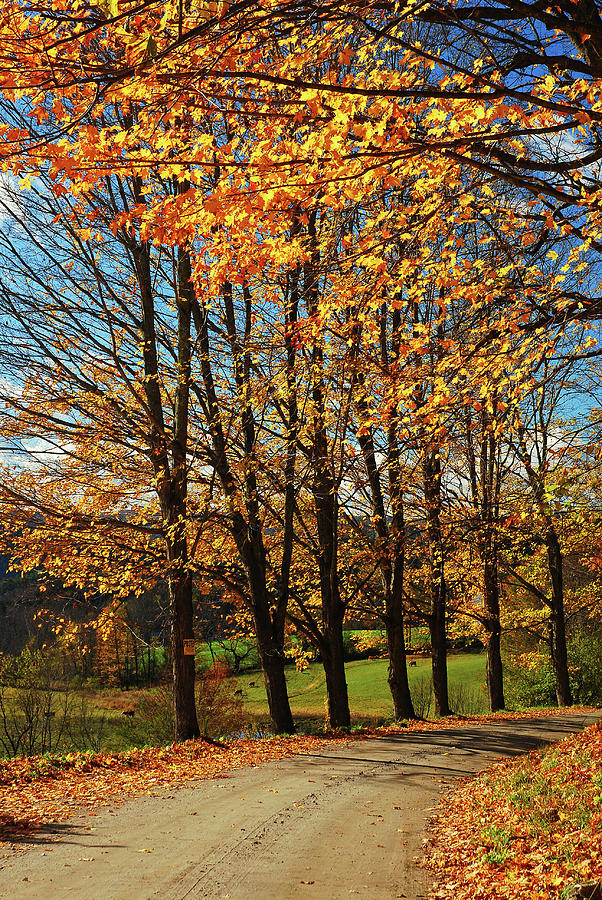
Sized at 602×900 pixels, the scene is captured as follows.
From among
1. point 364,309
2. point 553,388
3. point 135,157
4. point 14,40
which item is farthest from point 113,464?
point 553,388

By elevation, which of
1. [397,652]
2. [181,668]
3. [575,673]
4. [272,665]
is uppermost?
[181,668]

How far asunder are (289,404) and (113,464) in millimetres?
3681

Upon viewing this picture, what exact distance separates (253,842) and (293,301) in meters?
8.27

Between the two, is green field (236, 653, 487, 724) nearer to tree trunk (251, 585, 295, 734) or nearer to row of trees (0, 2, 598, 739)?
row of trees (0, 2, 598, 739)

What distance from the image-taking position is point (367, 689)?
1674 inches

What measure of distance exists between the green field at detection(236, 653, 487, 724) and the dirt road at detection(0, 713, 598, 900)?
925 inches

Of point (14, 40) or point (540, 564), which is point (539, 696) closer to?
point (540, 564)

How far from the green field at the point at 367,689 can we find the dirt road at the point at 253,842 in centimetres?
2351

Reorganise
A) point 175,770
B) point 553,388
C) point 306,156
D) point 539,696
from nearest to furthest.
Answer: point 306,156 < point 175,770 < point 553,388 < point 539,696

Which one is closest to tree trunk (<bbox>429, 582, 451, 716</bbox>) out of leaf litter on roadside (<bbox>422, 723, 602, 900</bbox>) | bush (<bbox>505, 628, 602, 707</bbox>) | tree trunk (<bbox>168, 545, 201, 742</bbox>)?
tree trunk (<bbox>168, 545, 201, 742</bbox>)

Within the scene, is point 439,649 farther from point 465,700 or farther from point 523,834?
point 465,700

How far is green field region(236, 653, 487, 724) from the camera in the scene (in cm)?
3441

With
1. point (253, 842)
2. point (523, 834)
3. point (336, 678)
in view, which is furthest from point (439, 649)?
point (253, 842)

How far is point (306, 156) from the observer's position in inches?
190
